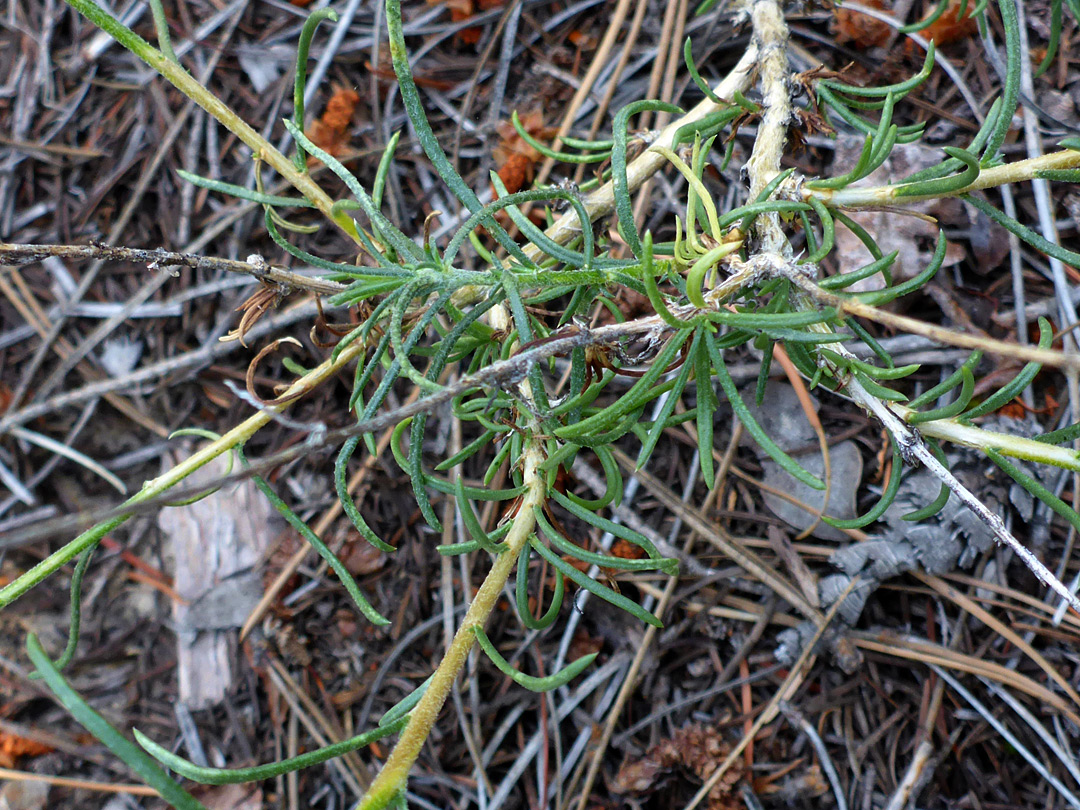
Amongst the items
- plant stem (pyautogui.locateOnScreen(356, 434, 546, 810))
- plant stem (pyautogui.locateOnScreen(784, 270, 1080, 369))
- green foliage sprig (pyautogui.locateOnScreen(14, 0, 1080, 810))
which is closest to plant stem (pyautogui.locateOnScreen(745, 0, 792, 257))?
green foliage sprig (pyautogui.locateOnScreen(14, 0, 1080, 810))

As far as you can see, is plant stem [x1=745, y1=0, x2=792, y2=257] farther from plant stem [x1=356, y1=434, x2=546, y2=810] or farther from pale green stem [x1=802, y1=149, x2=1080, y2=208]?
plant stem [x1=356, y1=434, x2=546, y2=810]

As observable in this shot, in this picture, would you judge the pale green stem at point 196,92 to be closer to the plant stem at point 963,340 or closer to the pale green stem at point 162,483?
the pale green stem at point 162,483

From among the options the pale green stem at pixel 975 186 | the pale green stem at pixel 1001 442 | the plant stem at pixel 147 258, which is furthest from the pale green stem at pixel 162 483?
the pale green stem at pixel 1001 442

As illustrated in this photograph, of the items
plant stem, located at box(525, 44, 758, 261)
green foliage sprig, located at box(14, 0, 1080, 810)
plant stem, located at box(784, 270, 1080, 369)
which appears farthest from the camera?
plant stem, located at box(525, 44, 758, 261)

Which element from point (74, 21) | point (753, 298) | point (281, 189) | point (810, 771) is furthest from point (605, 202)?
point (74, 21)

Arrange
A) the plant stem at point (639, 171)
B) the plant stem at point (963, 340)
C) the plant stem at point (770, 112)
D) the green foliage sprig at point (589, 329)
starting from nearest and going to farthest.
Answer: the plant stem at point (963, 340), the green foliage sprig at point (589, 329), the plant stem at point (770, 112), the plant stem at point (639, 171)

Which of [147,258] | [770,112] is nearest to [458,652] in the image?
[147,258]
